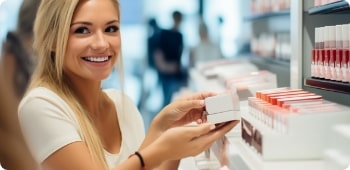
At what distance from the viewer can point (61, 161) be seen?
162cm

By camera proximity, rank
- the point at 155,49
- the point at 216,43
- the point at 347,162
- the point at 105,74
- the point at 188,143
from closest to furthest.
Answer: the point at 347,162
the point at 188,143
the point at 105,74
the point at 155,49
the point at 216,43

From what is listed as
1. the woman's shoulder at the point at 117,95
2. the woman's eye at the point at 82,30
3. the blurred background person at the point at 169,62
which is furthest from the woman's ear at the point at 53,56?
the blurred background person at the point at 169,62

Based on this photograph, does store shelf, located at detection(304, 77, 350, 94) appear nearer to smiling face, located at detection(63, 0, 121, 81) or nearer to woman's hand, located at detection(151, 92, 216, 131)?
woman's hand, located at detection(151, 92, 216, 131)

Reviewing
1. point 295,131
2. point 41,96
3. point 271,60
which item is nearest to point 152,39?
point 271,60

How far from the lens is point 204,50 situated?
4.11 meters

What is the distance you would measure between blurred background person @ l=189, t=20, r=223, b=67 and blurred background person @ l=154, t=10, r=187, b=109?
21.7 inches

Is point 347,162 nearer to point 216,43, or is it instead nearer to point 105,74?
point 105,74

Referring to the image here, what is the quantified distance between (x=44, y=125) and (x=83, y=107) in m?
0.24

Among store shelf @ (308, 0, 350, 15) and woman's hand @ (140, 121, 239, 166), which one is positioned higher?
store shelf @ (308, 0, 350, 15)

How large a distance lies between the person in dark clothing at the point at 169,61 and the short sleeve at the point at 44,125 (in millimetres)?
1389

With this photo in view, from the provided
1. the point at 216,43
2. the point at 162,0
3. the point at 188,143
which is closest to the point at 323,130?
the point at 188,143

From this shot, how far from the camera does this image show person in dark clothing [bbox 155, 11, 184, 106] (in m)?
3.04

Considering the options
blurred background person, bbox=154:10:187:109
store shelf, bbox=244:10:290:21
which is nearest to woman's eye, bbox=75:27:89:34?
blurred background person, bbox=154:10:187:109

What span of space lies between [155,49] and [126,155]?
4.27 ft
